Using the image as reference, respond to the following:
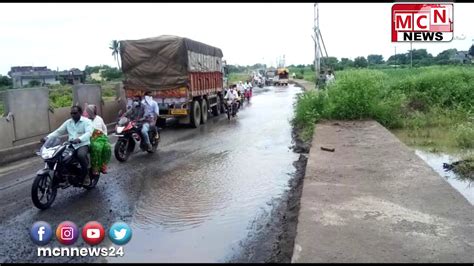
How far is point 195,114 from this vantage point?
16203 mm

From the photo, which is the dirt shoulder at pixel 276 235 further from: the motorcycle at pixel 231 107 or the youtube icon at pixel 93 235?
the motorcycle at pixel 231 107

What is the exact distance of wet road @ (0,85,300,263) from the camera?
192 inches

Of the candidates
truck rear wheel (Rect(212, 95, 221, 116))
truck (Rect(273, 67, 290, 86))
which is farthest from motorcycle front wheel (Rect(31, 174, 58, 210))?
truck (Rect(273, 67, 290, 86))

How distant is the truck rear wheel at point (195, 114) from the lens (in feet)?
52.4

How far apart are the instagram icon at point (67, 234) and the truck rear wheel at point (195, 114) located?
11270 mm

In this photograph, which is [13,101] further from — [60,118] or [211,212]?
[211,212]

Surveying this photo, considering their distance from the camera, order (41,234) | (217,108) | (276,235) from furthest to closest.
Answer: (217,108) < (276,235) < (41,234)

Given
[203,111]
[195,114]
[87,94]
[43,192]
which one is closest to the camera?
[43,192]

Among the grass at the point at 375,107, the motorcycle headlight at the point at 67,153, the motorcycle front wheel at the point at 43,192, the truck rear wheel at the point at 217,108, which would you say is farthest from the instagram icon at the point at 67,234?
the truck rear wheel at the point at 217,108

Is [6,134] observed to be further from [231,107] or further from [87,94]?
[231,107]

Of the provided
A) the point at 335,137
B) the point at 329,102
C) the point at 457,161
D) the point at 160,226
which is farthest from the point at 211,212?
the point at 329,102

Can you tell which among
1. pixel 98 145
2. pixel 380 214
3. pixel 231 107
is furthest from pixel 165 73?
pixel 380 214

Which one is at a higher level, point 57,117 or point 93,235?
point 57,117

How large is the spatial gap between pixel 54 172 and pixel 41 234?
69.1 inches
